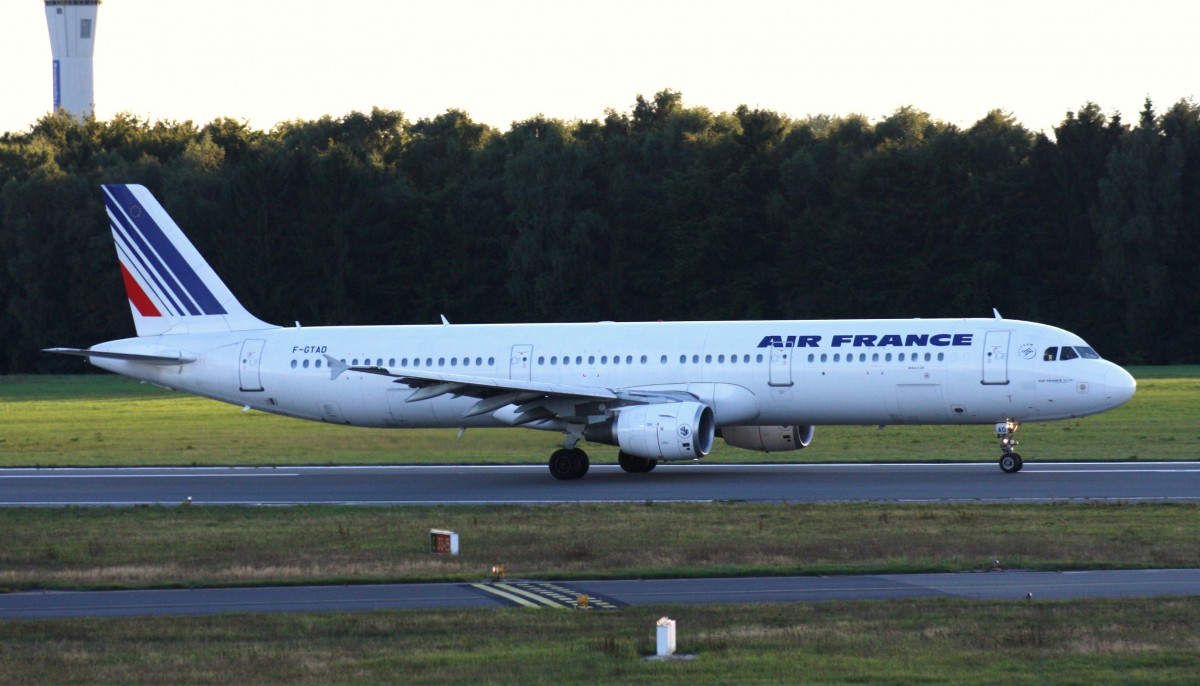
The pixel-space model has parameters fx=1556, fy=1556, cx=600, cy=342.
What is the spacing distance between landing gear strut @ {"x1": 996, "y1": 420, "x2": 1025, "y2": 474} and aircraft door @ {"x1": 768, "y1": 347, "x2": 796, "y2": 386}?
4691 millimetres

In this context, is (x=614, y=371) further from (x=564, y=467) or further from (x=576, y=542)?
(x=576, y=542)

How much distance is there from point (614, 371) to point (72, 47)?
401 ft

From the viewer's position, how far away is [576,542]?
914 inches

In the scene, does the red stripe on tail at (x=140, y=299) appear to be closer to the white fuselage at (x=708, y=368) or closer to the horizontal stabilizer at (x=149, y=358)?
the white fuselage at (x=708, y=368)

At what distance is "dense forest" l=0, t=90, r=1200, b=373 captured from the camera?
267ft

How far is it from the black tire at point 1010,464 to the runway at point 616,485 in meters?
0.27

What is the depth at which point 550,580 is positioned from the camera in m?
20.1

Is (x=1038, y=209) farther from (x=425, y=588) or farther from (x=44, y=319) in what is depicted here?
(x=425, y=588)

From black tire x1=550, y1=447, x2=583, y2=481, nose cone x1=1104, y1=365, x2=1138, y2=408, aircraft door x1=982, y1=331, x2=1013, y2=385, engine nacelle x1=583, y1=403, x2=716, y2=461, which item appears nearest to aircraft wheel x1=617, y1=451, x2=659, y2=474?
black tire x1=550, y1=447, x2=583, y2=481

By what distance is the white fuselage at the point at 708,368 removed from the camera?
3384 cm

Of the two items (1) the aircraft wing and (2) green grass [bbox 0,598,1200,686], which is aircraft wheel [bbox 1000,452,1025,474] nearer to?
(1) the aircraft wing

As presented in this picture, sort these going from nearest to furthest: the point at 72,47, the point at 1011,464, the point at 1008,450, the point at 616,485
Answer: the point at 616,485
the point at 1011,464
the point at 1008,450
the point at 72,47

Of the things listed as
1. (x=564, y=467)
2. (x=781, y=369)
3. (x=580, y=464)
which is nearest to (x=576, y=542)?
(x=564, y=467)

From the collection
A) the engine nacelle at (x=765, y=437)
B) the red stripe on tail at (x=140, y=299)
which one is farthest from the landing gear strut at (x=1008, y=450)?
the red stripe on tail at (x=140, y=299)
